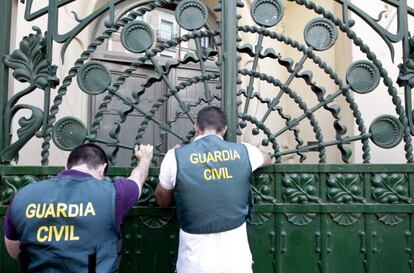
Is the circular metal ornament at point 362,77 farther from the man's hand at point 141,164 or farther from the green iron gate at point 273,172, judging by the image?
the man's hand at point 141,164

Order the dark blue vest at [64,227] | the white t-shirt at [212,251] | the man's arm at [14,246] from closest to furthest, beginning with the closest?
the dark blue vest at [64,227] → the man's arm at [14,246] → the white t-shirt at [212,251]

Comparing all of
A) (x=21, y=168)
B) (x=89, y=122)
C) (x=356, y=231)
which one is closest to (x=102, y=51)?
(x=89, y=122)

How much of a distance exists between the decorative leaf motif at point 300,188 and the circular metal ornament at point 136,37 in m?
1.21

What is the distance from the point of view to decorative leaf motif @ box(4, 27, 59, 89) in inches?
104

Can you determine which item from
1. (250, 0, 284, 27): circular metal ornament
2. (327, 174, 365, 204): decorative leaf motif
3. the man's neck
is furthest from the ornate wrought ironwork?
the man's neck

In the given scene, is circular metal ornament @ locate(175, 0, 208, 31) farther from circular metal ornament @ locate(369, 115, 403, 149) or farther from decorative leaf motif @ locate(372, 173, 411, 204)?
decorative leaf motif @ locate(372, 173, 411, 204)

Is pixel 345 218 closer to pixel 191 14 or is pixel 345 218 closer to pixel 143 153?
pixel 143 153

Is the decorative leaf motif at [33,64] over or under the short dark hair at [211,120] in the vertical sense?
over

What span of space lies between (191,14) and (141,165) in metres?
1.01

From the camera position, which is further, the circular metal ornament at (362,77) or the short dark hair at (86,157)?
the circular metal ornament at (362,77)

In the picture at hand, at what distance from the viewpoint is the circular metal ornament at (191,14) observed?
2621 mm

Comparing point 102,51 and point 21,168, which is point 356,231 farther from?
point 102,51

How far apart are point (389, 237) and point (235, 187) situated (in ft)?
3.89

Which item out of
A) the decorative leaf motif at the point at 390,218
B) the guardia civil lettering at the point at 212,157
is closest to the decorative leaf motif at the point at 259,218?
the guardia civil lettering at the point at 212,157
